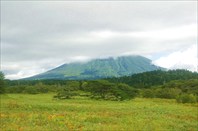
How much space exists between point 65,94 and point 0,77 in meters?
18.7

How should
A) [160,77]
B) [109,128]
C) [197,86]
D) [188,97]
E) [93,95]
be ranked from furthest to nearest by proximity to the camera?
→ [160,77] → [197,86] → [93,95] → [188,97] → [109,128]

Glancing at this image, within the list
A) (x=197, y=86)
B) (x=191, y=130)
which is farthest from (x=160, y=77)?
(x=191, y=130)

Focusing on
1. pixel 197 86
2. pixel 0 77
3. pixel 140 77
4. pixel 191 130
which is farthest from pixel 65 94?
pixel 140 77

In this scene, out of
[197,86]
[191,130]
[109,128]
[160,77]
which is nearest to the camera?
[109,128]

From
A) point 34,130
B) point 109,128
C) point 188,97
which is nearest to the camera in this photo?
point 34,130

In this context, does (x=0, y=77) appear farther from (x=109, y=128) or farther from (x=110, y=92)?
(x=109, y=128)

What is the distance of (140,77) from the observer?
176 m

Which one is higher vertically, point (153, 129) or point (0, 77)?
point (0, 77)

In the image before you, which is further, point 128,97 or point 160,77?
point 160,77

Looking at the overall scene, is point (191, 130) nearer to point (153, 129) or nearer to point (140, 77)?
point (153, 129)

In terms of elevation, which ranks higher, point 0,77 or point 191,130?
point 0,77

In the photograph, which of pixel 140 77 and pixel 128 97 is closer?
pixel 128 97

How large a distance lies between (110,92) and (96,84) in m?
4.11

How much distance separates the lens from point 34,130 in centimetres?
1479
